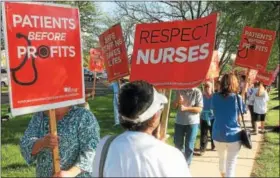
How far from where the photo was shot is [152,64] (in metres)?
5.15

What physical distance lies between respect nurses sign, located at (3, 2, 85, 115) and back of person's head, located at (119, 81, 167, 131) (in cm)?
92

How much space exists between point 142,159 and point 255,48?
7394 mm

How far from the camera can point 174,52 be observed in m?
5.05

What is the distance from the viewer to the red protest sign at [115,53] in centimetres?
809

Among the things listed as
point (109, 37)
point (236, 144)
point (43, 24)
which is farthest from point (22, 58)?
point (109, 37)

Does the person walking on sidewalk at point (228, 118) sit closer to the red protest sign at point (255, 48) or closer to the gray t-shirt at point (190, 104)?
the gray t-shirt at point (190, 104)

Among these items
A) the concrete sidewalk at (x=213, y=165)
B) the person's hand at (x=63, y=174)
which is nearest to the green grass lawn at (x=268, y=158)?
the concrete sidewalk at (x=213, y=165)

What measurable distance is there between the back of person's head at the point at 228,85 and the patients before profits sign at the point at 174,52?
1.52m

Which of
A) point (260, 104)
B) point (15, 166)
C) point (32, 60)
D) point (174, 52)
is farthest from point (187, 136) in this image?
point (260, 104)

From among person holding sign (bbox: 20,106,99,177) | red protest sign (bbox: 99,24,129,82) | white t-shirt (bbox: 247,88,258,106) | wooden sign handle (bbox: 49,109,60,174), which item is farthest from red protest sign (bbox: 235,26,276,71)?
wooden sign handle (bbox: 49,109,60,174)

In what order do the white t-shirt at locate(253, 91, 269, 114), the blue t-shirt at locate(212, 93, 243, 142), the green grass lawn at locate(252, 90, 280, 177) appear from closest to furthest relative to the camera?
the blue t-shirt at locate(212, 93, 243, 142)
the green grass lawn at locate(252, 90, 280, 177)
the white t-shirt at locate(253, 91, 269, 114)

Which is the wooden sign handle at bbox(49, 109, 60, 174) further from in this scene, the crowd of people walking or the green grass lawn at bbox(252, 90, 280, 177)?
the green grass lawn at bbox(252, 90, 280, 177)

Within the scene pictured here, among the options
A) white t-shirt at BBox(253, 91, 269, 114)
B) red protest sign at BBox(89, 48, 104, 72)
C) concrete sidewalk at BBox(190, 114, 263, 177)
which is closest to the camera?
concrete sidewalk at BBox(190, 114, 263, 177)

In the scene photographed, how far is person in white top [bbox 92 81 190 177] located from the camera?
2.33 meters
